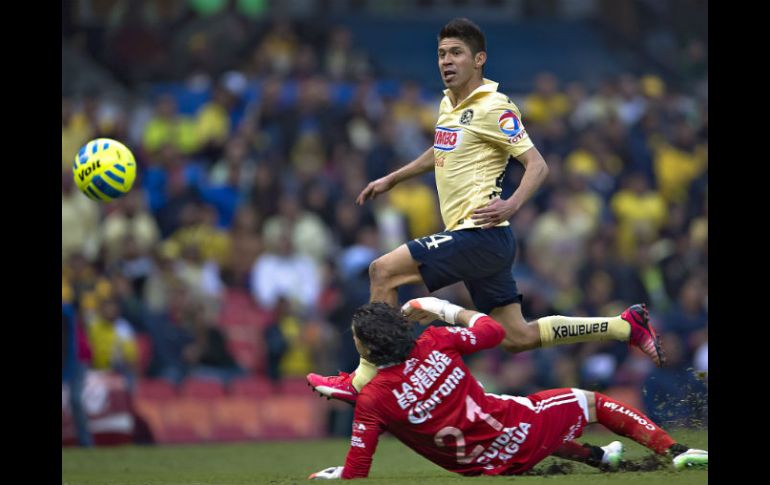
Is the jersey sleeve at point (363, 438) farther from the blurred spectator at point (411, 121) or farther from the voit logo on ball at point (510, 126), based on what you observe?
the blurred spectator at point (411, 121)

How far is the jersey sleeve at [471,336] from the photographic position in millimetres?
7379

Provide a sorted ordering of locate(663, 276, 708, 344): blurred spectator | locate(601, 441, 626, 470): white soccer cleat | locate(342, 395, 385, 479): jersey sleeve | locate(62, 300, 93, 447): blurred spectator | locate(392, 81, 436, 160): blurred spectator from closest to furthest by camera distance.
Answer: locate(342, 395, 385, 479): jersey sleeve
locate(601, 441, 626, 470): white soccer cleat
locate(62, 300, 93, 447): blurred spectator
locate(663, 276, 708, 344): blurred spectator
locate(392, 81, 436, 160): blurred spectator

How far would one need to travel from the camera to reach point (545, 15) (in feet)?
75.4

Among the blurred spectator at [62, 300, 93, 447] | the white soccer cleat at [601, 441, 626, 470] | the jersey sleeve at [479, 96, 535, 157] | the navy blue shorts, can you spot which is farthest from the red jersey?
the blurred spectator at [62, 300, 93, 447]

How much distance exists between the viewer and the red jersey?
23.8 ft

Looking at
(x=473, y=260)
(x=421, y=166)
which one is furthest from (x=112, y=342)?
(x=473, y=260)

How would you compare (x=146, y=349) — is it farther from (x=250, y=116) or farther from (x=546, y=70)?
(x=546, y=70)

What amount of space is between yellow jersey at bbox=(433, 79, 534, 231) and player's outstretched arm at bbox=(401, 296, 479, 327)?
61 cm

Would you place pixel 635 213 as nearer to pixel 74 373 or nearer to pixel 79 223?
pixel 79 223

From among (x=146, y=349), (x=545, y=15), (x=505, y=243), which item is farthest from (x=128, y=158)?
(x=545, y=15)

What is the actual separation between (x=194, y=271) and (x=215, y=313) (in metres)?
0.66

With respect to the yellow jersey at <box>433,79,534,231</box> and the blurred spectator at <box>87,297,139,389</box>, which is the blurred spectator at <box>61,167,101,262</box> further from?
the yellow jersey at <box>433,79,534,231</box>

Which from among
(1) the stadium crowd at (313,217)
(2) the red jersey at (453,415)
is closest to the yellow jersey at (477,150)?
(2) the red jersey at (453,415)

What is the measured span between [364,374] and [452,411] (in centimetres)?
66
